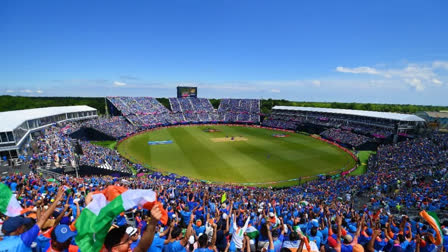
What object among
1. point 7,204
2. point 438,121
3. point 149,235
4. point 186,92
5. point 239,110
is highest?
point 186,92

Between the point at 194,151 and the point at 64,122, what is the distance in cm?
2890

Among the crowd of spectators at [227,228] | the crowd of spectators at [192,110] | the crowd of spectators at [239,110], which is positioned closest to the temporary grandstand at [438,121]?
the crowd of spectators at [227,228]

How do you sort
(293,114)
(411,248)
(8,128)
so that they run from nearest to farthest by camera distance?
(411,248) → (8,128) → (293,114)

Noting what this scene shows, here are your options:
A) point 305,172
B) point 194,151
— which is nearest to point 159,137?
point 194,151

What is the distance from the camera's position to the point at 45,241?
13.5 feet

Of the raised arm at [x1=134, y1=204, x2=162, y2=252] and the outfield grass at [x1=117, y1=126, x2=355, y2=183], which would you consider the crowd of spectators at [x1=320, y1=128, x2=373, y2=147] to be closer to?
the outfield grass at [x1=117, y1=126, x2=355, y2=183]

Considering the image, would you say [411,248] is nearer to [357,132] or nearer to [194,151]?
[194,151]

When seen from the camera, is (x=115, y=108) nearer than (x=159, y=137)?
No

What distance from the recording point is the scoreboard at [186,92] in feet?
275

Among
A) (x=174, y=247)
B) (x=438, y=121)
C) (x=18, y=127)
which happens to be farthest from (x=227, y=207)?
(x=438, y=121)

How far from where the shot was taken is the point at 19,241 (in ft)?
11.1

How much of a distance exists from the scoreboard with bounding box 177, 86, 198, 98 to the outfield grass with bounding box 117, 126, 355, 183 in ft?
117

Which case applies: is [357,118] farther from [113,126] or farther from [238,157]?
[113,126]

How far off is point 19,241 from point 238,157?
33341 mm
